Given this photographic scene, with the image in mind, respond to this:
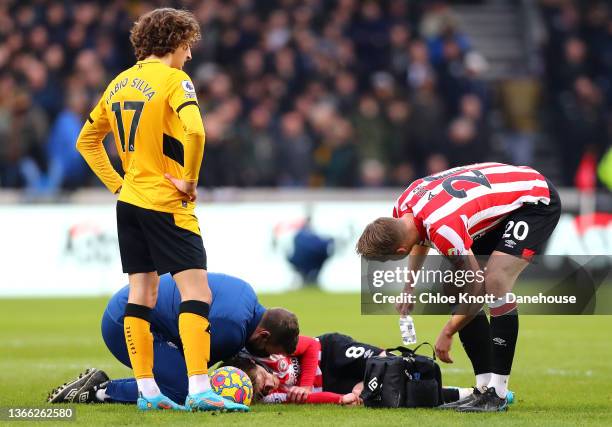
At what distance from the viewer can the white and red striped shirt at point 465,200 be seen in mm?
7191

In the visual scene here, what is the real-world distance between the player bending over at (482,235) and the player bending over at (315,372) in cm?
46

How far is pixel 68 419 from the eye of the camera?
7164 mm

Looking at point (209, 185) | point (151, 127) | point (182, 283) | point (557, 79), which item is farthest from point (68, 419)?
point (557, 79)

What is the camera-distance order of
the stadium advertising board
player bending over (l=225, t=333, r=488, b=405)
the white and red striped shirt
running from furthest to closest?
the stadium advertising board
player bending over (l=225, t=333, r=488, b=405)
the white and red striped shirt

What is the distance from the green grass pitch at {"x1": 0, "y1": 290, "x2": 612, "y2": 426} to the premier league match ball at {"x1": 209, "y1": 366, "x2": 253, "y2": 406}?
108 mm

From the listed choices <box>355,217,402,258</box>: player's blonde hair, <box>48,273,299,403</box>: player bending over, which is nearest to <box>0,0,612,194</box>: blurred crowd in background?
<box>48,273,299,403</box>: player bending over

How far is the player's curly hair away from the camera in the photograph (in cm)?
752

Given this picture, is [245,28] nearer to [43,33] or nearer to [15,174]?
[43,33]

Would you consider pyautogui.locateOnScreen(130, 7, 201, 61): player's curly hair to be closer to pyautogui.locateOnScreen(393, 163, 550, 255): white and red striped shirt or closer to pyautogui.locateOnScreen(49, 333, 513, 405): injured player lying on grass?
pyautogui.locateOnScreen(393, 163, 550, 255): white and red striped shirt

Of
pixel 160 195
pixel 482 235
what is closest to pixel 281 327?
pixel 160 195

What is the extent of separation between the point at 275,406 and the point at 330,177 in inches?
492

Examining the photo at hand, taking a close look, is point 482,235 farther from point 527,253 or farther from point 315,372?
point 315,372

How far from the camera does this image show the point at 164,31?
24.7 ft

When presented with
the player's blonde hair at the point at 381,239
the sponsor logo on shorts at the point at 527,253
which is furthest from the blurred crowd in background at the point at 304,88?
the sponsor logo on shorts at the point at 527,253
